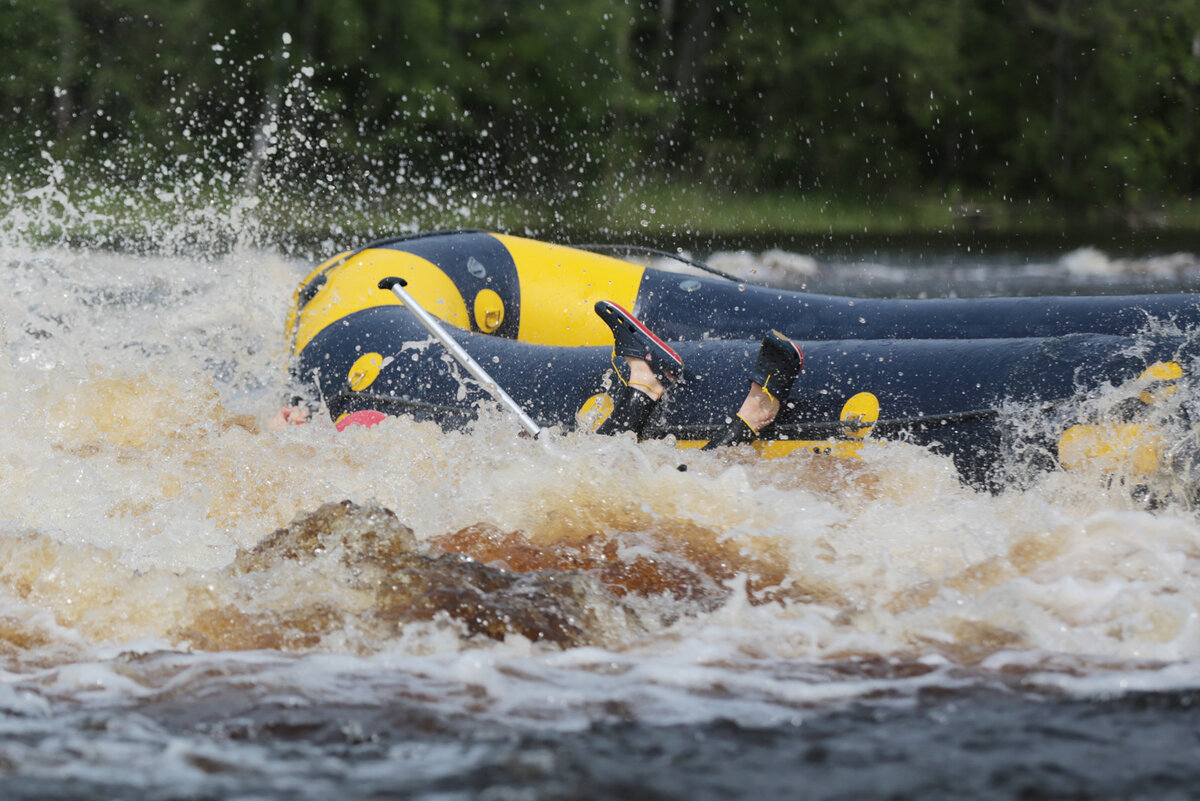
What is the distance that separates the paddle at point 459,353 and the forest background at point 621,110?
12.7m

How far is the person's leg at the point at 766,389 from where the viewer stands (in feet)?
11.9

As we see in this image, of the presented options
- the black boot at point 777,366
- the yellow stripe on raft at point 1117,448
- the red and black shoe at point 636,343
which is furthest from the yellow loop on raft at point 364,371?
the yellow stripe on raft at point 1117,448

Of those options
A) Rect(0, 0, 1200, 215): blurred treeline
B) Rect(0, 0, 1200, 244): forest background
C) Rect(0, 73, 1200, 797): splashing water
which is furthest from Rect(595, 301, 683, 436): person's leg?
Rect(0, 0, 1200, 215): blurred treeline

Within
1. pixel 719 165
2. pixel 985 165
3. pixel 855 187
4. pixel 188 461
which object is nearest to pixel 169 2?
pixel 719 165

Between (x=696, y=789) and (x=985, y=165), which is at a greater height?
(x=985, y=165)

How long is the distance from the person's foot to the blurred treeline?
14761mm

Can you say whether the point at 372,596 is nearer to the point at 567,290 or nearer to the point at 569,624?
the point at 569,624

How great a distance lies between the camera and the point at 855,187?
76.0 ft

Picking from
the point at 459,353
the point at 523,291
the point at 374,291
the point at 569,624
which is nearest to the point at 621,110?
the point at 523,291

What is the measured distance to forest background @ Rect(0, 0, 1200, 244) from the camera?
65.1ft

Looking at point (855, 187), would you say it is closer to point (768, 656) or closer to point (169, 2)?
point (169, 2)

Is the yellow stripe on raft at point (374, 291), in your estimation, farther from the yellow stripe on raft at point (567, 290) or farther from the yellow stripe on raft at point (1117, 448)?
the yellow stripe on raft at point (1117, 448)

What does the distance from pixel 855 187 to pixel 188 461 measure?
66.8ft

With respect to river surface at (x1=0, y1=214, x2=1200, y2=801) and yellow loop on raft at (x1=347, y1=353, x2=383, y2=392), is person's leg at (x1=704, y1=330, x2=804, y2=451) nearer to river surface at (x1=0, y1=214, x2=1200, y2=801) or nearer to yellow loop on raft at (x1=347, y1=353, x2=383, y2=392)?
river surface at (x1=0, y1=214, x2=1200, y2=801)
